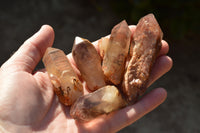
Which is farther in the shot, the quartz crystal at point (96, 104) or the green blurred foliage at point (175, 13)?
the green blurred foliage at point (175, 13)

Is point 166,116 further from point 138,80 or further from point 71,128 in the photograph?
point 71,128

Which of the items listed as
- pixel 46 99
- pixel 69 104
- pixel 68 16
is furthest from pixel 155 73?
pixel 68 16

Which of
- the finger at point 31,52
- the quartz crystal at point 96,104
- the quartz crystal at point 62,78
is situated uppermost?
the finger at point 31,52

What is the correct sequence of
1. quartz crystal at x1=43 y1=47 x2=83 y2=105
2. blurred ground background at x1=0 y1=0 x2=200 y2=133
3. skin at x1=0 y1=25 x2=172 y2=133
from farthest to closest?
blurred ground background at x1=0 y1=0 x2=200 y2=133 < quartz crystal at x1=43 y1=47 x2=83 y2=105 < skin at x1=0 y1=25 x2=172 y2=133

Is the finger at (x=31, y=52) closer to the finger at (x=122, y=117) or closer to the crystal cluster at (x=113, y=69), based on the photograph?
the crystal cluster at (x=113, y=69)

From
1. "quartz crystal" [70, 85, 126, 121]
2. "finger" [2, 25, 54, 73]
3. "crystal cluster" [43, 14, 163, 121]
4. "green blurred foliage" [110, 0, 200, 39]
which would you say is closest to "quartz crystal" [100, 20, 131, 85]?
"crystal cluster" [43, 14, 163, 121]

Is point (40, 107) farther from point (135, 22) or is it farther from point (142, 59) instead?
point (135, 22)

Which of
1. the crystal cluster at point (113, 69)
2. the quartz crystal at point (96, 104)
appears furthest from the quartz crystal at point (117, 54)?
the quartz crystal at point (96, 104)

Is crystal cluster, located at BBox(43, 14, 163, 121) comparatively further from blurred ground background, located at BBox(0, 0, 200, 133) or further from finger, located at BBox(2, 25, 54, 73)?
blurred ground background, located at BBox(0, 0, 200, 133)
